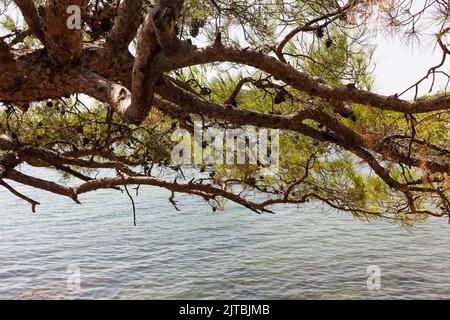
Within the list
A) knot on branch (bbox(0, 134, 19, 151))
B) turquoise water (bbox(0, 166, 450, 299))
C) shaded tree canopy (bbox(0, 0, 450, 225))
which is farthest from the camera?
turquoise water (bbox(0, 166, 450, 299))

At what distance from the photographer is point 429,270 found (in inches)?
254

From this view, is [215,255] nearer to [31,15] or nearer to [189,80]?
[189,80]

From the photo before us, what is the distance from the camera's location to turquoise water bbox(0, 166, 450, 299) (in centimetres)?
577

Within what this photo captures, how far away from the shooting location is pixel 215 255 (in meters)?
7.17

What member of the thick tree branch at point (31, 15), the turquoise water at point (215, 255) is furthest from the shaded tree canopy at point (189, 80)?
the turquoise water at point (215, 255)

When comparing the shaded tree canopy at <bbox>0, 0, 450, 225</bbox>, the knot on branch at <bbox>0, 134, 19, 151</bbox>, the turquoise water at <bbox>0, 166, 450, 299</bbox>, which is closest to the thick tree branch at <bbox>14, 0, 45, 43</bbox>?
the shaded tree canopy at <bbox>0, 0, 450, 225</bbox>

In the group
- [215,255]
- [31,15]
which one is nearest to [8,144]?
Result: [31,15]

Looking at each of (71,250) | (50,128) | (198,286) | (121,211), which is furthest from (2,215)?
(50,128)

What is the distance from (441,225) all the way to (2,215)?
8.67 metres

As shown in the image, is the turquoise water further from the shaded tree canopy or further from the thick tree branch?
the thick tree branch

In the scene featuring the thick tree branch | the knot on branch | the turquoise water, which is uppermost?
the thick tree branch

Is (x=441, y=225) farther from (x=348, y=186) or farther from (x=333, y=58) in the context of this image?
(x=333, y=58)

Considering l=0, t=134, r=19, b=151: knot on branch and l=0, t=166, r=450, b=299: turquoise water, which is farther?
l=0, t=166, r=450, b=299: turquoise water

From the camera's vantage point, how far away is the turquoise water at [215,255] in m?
5.77
